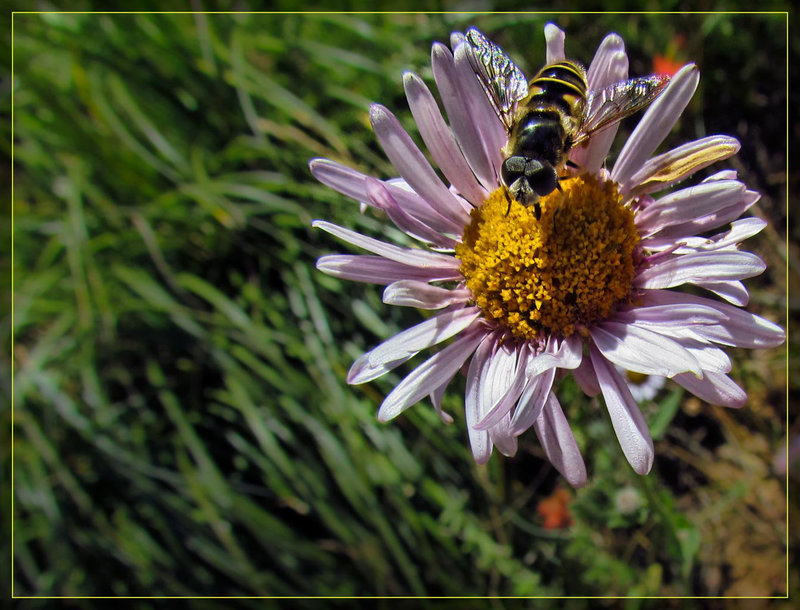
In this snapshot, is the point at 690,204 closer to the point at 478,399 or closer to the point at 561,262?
the point at 561,262

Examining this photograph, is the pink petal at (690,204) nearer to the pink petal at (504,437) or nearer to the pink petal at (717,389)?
the pink petal at (717,389)

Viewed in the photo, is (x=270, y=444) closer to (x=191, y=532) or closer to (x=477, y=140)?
(x=191, y=532)

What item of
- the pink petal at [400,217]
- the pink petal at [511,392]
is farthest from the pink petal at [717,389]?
the pink petal at [400,217]

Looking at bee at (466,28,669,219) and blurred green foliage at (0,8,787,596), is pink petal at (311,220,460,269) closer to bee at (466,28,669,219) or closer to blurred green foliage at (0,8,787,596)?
bee at (466,28,669,219)

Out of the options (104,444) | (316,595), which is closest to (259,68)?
(104,444)

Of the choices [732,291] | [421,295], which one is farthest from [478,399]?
[732,291]
